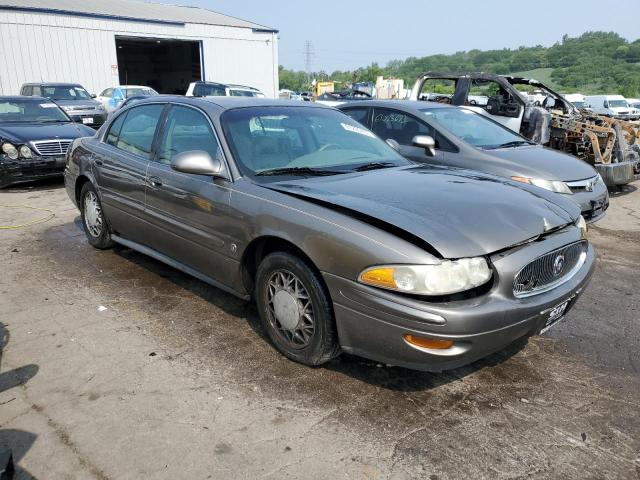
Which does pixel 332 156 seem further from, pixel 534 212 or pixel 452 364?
pixel 452 364

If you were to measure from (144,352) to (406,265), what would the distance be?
74.5 inches

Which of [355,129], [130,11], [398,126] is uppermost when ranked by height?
[130,11]

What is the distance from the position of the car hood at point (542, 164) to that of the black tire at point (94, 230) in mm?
4266

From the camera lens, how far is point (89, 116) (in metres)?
16.0

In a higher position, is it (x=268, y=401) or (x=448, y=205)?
(x=448, y=205)

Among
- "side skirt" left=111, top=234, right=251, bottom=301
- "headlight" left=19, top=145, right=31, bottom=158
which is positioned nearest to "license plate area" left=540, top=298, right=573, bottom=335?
"side skirt" left=111, top=234, right=251, bottom=301

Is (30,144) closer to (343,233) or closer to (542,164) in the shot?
(343,233)

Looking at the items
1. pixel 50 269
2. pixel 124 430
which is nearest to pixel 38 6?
pixel 50 269

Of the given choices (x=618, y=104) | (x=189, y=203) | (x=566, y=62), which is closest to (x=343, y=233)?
(x=189, y=203)

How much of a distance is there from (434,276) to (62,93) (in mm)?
17587

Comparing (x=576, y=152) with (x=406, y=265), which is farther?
(x=576, y=152)

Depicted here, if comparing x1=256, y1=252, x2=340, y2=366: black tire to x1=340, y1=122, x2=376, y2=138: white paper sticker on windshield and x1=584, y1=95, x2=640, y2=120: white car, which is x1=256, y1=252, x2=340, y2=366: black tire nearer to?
x1=340, y1=122, x2=376, y2=138: white paper sticker on windshield

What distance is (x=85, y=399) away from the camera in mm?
2906

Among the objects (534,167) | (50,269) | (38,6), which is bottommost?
(50,269)
